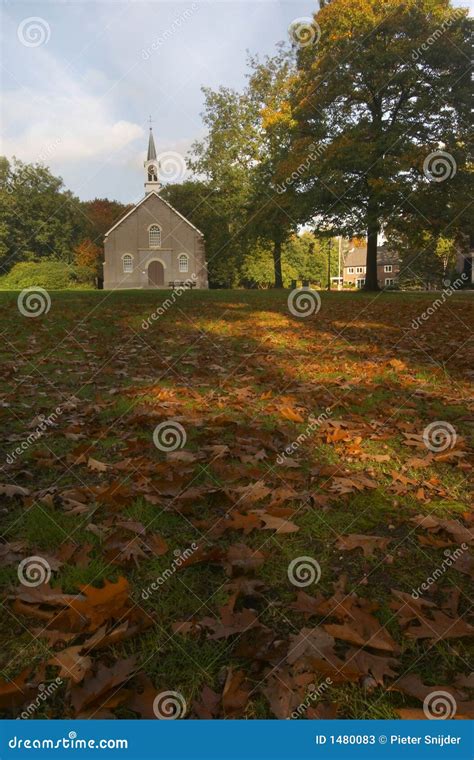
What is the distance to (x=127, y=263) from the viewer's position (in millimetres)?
52812

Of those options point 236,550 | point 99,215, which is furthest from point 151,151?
point 236,550

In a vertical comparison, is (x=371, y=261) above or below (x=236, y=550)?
above

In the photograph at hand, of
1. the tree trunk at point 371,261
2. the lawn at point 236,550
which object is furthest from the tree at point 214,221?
the lawn at point 236,550

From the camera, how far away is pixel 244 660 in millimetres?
2004

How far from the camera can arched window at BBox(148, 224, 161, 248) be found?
52.9m

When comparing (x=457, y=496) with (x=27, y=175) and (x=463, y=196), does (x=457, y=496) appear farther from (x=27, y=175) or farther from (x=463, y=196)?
(x=27, y=175)

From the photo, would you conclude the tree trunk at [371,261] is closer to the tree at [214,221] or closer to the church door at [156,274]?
the tree at [214,221]

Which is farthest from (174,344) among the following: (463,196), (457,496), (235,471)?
(463,196)

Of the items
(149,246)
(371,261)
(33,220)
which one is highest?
(33,220)

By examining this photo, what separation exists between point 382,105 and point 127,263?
34.1 metres

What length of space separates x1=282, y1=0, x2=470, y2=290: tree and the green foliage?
95.2 ft

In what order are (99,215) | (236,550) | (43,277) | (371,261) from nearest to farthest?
(236,550) < (371,261) < (43,277) < (99,215)

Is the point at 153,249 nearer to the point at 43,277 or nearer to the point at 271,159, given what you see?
the point at 43,277

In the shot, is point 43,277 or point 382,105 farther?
point 43,277
